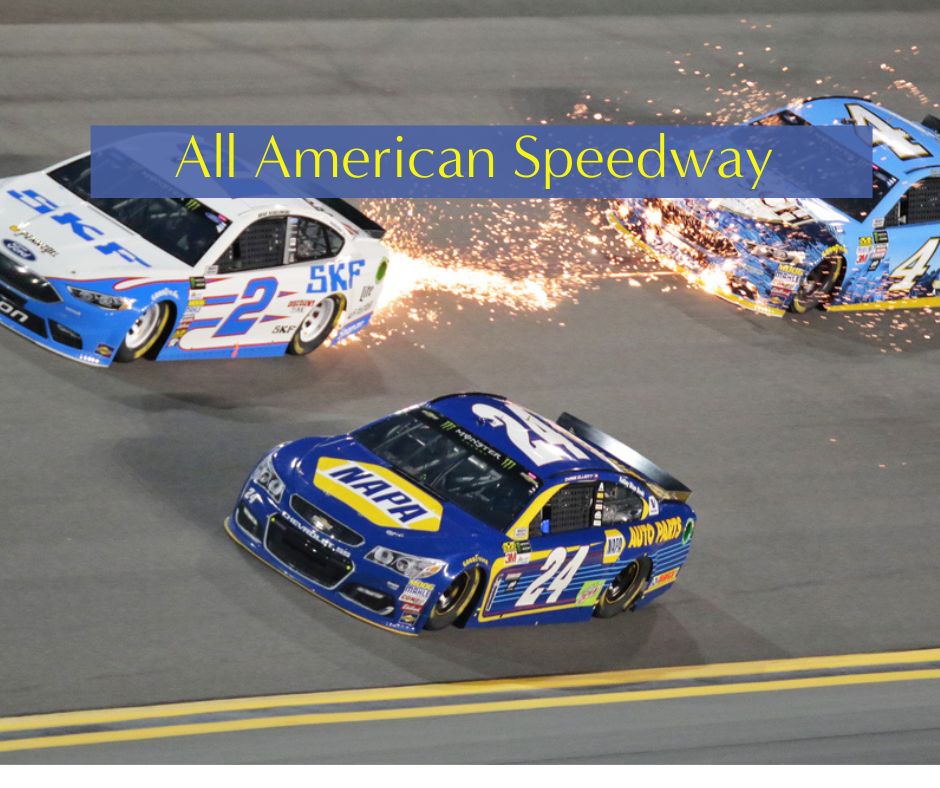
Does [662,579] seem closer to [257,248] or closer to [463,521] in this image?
[463,521]

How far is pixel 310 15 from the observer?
72.8 ft

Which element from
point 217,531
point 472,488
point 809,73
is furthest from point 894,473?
point 809,73

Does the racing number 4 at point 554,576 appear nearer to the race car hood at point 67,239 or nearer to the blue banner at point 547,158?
the race car hood at point 67,239

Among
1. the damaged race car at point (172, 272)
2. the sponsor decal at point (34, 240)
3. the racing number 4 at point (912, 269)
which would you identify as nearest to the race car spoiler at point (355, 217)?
the damaged race car at point (172, 272)

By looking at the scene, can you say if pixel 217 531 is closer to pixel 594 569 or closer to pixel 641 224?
pixel 594 569

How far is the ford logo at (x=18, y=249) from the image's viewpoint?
1323 centimetres

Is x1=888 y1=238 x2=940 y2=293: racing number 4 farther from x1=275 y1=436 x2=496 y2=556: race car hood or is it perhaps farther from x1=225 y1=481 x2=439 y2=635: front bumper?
x1=225 y1=481 x2=439 y2=635: front bumper

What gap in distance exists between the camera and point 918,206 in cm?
1712

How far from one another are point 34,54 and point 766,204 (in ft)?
28.7

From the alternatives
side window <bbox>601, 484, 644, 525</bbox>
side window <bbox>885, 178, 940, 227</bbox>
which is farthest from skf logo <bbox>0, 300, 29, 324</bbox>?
side window <bbox>885, 178, 940, 227</bbox>

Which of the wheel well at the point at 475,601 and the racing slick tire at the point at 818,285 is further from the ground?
the racing slick tire at the point at 818,285

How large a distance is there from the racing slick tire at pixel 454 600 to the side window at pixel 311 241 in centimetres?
418

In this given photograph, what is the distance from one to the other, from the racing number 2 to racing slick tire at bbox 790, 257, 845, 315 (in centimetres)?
551

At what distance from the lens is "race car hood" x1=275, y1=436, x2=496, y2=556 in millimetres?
10961
